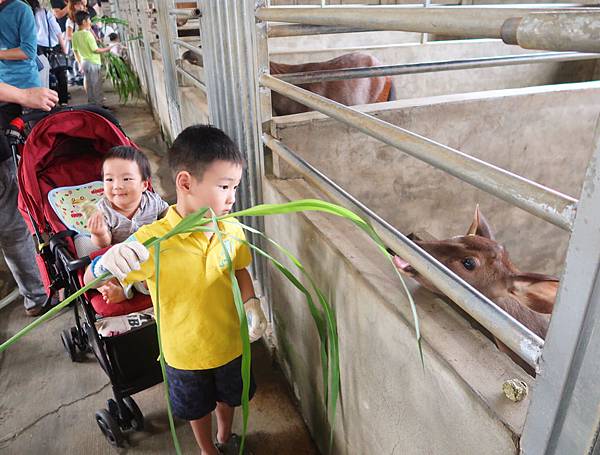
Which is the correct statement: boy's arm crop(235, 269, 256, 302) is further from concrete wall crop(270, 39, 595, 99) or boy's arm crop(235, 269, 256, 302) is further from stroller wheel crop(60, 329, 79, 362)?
concrete wall crop(270, 39, 595, 99)

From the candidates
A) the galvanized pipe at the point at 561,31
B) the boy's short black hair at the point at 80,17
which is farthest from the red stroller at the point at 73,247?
the boy's short black hair at the point at 80,17

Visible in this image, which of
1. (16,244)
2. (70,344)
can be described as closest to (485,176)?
(70,344)

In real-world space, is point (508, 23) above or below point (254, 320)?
above

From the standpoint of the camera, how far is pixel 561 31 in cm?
59

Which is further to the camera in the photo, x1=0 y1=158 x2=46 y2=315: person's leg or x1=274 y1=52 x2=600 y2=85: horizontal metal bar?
x1=0 y1=158 x2=46 y2=315: person's leg

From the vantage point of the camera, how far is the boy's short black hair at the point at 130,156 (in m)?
2.08

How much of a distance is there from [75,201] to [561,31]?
2.20 meters

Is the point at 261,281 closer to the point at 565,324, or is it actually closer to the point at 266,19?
the point at 266,19

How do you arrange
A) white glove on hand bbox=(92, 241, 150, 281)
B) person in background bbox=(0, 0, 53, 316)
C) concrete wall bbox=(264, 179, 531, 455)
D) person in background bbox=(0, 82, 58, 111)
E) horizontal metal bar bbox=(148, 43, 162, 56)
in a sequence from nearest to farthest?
concrete wall bbox=(264, 179, 531, 455), white glove on hand bbox=(92, 241, 150, 281), person in background bbox=(0, 82, 58, 111), person in background bbox=(0, 0, 53, 316), horizontal metal bar bbox=(148, 43, 162, 56)

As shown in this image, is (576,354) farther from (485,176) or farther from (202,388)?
(202,388)

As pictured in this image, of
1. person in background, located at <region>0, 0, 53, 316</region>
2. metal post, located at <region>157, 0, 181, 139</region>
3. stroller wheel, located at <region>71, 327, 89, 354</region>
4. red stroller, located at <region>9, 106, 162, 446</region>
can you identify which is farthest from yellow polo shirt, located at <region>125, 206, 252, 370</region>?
metal post, located at <region>157, 0, 181, 139</region>

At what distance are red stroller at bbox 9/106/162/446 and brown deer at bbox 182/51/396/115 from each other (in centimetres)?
107

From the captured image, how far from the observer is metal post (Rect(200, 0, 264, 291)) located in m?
1.91

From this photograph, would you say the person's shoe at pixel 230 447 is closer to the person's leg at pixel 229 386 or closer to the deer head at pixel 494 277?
the person's leg at pixel 229 386
